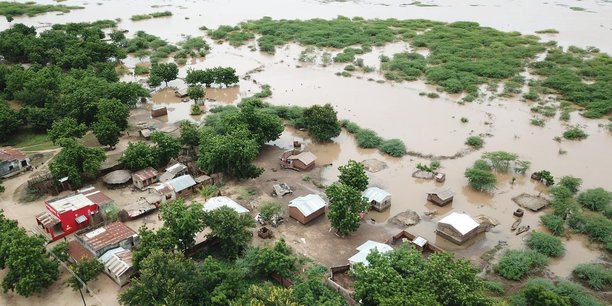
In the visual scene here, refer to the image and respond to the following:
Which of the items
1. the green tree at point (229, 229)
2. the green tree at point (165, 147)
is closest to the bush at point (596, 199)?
the green tree at point (229, 229)

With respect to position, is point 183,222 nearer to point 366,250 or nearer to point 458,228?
point 366,250

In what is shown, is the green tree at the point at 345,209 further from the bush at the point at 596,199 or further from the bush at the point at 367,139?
the bush at the point at 596,199

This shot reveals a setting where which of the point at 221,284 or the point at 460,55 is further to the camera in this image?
the point at 460,55

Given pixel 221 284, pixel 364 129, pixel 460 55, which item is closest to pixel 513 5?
pixel 460 55

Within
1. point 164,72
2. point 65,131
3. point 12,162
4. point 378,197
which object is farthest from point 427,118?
point 12,162

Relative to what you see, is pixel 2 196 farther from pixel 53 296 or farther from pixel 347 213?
pixel 347 213

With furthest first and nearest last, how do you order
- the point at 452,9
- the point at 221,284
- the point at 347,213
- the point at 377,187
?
1. the point at 452,9
2. the point at 377,187
3. the point at 347,213
4. the point at 221,284
